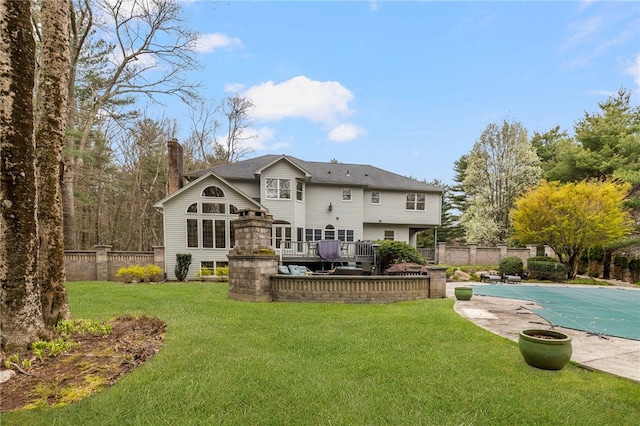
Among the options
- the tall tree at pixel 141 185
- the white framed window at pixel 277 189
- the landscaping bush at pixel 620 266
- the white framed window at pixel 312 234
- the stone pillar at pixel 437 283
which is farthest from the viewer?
the tall tree at pixel 141 185

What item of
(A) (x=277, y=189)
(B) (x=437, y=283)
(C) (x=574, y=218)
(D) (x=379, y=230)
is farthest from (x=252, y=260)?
(C) (x=574, y=218)

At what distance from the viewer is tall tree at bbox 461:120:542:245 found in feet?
83.5

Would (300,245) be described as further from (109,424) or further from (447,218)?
(447,218)

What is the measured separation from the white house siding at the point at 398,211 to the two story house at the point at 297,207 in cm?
7

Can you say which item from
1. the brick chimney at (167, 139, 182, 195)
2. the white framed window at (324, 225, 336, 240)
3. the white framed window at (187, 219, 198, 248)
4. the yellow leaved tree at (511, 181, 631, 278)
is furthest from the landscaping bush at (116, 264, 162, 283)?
the yellow leaved tree at (511, 181, 631, 278)

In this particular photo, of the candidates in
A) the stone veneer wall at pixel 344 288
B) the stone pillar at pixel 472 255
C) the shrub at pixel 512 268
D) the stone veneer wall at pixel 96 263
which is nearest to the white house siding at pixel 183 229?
the stone veneer wall at pixel 96 263

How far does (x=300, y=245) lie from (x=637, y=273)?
1983 centimetres

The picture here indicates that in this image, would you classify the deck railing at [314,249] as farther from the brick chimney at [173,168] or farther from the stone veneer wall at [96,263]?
the brick chimney at [173,168]

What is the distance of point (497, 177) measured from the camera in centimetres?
2683

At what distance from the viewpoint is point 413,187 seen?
21547 mm

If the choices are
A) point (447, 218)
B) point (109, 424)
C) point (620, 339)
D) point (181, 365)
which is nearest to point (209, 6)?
Result: point (181, 365)

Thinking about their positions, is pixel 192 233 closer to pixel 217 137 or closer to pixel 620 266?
pixel 217 137

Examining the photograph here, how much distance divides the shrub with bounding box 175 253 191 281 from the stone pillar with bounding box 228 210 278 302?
715 centimetres

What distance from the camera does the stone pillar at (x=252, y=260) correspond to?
9062 mm
